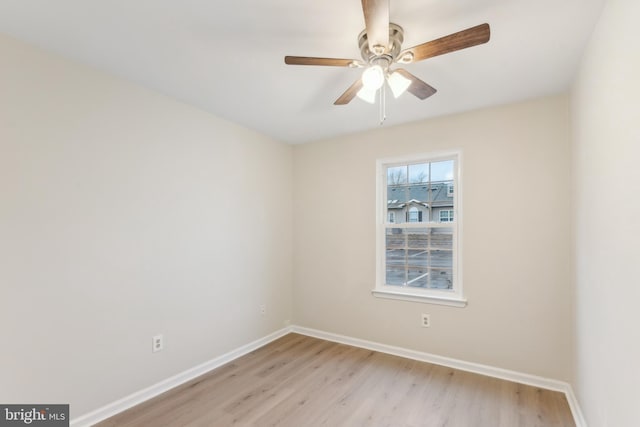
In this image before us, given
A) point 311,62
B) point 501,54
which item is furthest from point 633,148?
point 311,62

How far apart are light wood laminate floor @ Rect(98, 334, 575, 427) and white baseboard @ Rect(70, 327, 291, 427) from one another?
2.1 inches

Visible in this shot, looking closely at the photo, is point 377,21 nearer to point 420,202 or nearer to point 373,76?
point 373,76

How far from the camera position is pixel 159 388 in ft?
8.32

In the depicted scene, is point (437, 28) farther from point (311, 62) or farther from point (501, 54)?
point (311, 62)

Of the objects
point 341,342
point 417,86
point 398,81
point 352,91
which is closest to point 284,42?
point 352,91

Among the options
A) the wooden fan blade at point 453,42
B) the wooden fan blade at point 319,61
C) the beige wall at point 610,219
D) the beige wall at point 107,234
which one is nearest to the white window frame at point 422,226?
the beige wall at point 610,219

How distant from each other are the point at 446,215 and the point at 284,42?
2266mm

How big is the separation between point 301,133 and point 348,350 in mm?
2558

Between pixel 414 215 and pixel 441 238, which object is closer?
pixel 441 238

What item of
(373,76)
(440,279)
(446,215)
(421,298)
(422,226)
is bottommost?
(421,298)

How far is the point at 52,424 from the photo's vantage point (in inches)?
76.1

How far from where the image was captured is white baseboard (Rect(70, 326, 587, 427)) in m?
2.18

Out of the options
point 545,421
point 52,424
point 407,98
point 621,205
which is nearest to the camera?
point 621,205

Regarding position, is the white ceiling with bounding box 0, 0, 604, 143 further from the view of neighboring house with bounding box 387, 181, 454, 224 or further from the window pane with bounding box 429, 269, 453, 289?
the window pane with bounding box 429, 269, 453, 289
